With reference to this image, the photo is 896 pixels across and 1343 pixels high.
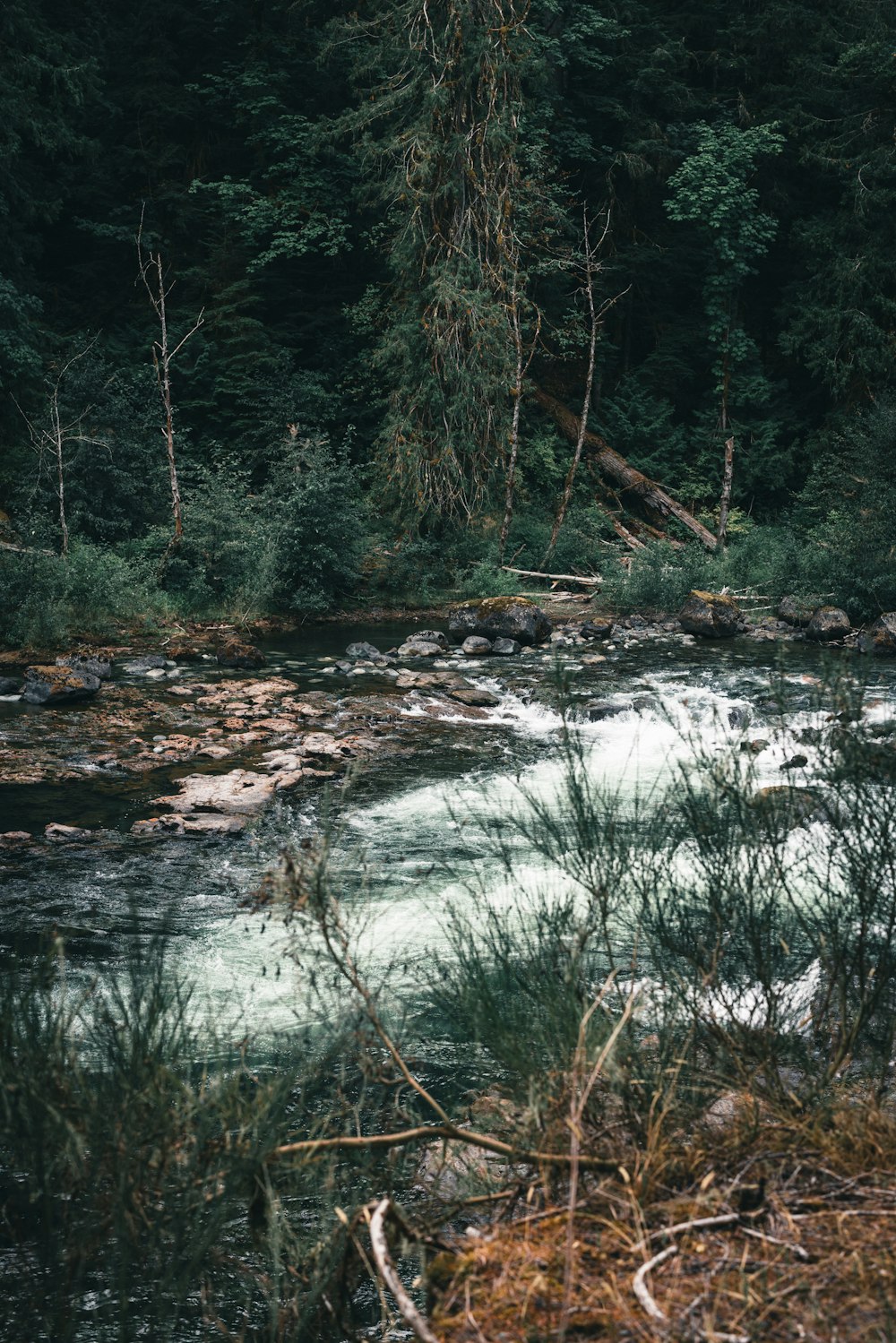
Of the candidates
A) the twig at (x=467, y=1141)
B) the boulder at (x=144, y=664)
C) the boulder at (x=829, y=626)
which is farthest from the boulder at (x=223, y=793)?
the boulder at (x=829, y=626)

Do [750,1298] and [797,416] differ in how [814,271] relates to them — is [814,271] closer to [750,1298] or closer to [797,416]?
[797,416]

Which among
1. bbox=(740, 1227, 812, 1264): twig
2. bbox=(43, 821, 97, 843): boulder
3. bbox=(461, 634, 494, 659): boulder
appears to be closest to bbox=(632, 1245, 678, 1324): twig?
bbox=(740, 1227, 812, 1264): twig

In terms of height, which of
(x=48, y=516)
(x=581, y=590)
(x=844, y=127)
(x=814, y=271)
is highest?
(x=844, y=127)

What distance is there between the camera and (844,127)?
23484mm

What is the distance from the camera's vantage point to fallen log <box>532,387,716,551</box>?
23.3 meters

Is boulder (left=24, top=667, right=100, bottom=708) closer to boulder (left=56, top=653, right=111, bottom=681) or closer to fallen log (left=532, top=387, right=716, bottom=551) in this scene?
boulder (left=56, top=653, right=111, bottom=681)

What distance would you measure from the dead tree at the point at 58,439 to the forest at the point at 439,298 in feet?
0.41

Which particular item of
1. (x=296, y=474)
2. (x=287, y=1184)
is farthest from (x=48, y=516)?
(x=287, y=1184)

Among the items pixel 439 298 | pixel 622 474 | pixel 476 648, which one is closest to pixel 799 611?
pixel 476 648

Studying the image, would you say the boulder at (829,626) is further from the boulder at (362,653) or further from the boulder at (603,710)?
the boulder at (362,653)

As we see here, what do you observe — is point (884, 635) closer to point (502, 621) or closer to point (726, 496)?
point (502, 621)

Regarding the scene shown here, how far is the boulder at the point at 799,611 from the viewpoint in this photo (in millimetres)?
16109

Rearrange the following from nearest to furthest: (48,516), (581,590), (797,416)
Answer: (48,516) < (581,590) < (797,416)

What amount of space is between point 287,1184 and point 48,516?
48.5 feet
